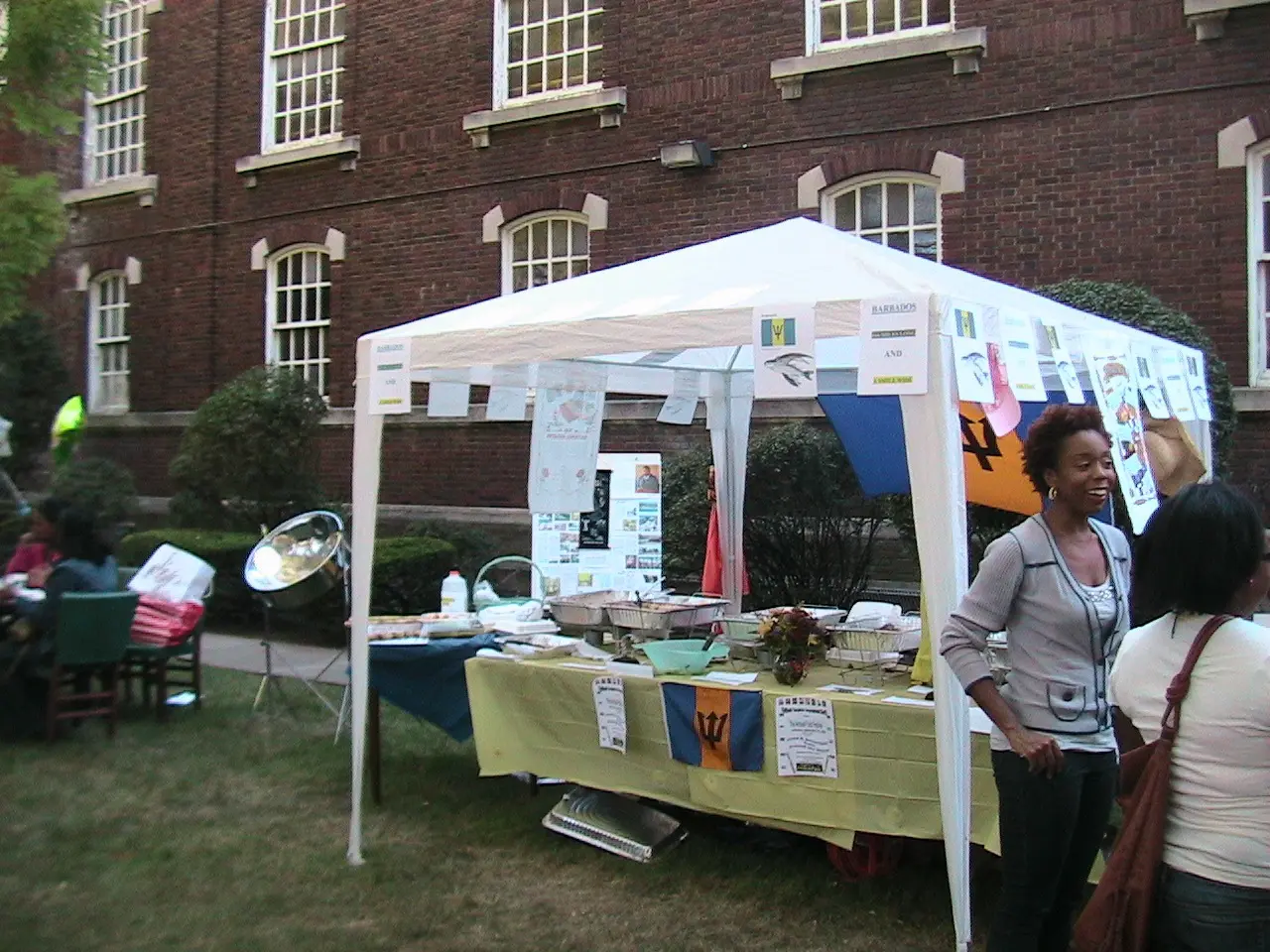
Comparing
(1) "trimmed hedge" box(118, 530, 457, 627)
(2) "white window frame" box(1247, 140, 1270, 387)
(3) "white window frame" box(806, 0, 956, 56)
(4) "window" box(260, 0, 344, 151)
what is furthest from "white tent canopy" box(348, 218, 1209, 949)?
(4) "window" box(260, 0, 344, 151)

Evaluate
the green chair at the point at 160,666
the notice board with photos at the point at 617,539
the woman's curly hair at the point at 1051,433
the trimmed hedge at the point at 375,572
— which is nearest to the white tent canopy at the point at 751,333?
the woman's curly hair at the point at 1051,433

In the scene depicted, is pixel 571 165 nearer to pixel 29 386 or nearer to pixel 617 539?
pixel 617 539

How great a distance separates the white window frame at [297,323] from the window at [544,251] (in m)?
2.67

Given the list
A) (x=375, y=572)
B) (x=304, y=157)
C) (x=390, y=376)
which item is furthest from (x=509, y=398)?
(x=304, y=157)

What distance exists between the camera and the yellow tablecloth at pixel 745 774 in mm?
4918

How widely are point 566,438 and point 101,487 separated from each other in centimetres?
1055

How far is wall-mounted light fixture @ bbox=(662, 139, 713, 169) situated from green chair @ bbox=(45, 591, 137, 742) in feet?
23.8

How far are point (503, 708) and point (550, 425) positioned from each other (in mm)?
2180

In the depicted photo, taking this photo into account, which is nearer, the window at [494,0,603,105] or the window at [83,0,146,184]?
the window at [494,0,603,105]

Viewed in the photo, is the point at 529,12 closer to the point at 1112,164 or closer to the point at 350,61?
the point at 350,61

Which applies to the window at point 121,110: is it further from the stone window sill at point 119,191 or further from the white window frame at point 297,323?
the white window frame at point 297,323

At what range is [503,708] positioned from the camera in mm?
6301

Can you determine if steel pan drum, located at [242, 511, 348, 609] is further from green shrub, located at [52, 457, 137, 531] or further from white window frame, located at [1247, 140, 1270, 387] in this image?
green shrub, located at [52, 457, 137, 531]

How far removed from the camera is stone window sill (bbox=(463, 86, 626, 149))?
13.5 m
